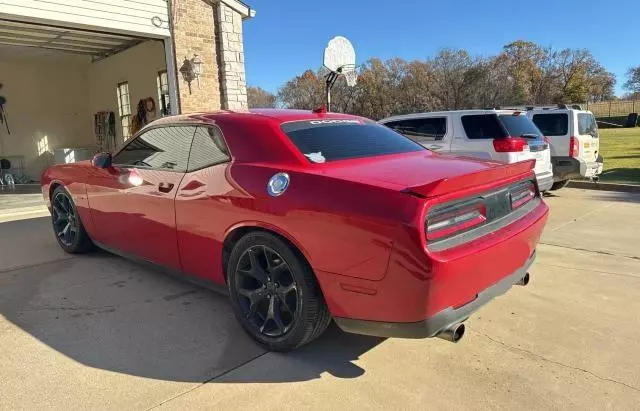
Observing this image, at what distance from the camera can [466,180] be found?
2.63m

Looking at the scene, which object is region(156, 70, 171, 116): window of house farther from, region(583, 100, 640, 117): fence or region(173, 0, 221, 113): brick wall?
region(583, 100, 640, 117): fence

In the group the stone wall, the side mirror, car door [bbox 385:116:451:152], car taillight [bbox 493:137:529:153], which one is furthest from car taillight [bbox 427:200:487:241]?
Result: the stone wall

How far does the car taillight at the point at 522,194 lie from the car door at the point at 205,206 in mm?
1796

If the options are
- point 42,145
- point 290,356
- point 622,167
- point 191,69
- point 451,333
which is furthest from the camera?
point 42,145

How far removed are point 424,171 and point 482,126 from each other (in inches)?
212

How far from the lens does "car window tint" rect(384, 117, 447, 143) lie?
324 inches

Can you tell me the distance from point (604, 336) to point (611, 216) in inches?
188

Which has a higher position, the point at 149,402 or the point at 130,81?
the point at 130,81

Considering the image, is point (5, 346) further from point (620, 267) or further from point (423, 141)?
point (423, 141)

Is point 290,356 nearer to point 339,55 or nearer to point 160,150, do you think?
point 160,150

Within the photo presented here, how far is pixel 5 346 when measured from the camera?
10.3ft

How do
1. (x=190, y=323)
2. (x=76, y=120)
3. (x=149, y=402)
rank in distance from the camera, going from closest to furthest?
(x=149, y=402), (x=190, y=323), (x=76, y=120)

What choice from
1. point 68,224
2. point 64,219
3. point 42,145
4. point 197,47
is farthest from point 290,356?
point 42,145

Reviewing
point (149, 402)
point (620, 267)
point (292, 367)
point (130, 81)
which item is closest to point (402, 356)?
point (292, 367)
